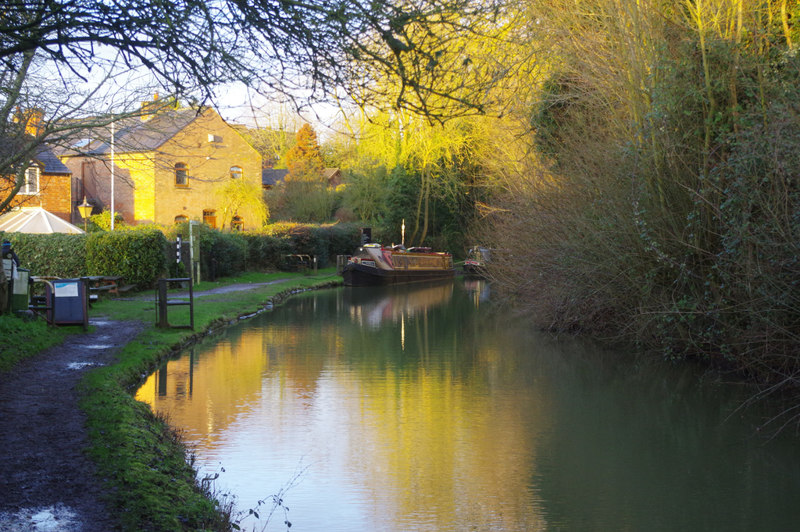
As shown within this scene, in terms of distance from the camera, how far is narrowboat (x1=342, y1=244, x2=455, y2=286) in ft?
127

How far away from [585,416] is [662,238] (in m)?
3.32

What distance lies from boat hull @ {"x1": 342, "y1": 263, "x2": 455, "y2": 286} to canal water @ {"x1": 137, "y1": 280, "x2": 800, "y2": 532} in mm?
21307

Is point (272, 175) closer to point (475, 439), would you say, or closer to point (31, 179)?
point (31, 179)

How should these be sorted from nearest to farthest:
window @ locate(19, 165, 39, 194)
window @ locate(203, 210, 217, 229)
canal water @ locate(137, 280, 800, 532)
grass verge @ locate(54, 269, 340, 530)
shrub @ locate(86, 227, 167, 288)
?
grass verge @ locate(54, 269, 340, 530)
canal water @ locate(137, 280, 800, 532)
window @ locate(19, 165, 39, 194)
shrub @ locate(86, 227, 167, 288)
window @ locate(203, 210, 217, 229)

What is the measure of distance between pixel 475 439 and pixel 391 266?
31183 mm

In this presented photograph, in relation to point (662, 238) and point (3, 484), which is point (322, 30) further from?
point (662, 238)

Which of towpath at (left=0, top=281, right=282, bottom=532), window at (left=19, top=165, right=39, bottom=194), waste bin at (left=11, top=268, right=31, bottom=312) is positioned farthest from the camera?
window at (left=19, top=165, right=39, bottom=194)

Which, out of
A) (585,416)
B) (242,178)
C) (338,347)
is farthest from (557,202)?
(242,178)

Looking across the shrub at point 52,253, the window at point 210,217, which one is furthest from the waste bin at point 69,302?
the window at point 210,217

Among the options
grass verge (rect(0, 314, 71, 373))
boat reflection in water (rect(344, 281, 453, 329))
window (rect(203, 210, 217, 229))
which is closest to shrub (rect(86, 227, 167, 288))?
boat reflection in water (rect(344, 281, 453, 329))

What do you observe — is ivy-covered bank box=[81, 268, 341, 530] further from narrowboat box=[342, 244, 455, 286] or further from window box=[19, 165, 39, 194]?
narrowboat box=[342, 244, 455, 286]

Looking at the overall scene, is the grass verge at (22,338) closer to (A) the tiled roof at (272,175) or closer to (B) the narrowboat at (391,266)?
(B) the narrowboat at (391,266)

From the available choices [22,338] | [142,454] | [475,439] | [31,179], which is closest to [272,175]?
[31,179]

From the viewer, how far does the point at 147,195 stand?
158 feet
